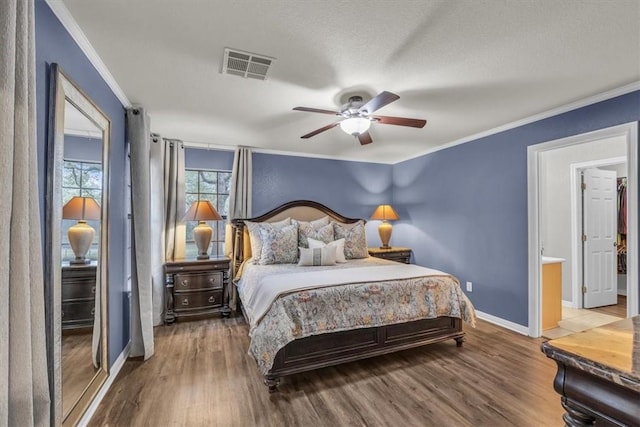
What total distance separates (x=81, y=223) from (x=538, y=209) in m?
4.29

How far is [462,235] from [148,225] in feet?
13.2

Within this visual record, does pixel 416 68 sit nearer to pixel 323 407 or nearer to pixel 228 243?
pixel 323 407

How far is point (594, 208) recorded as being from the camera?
4.46m

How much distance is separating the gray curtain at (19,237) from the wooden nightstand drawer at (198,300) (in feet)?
9.59

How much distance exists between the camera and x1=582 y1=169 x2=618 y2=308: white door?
4.39 m

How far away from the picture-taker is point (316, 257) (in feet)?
11.9

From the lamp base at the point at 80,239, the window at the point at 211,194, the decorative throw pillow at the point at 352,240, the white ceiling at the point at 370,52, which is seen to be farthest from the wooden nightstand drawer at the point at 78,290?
the decorative throw pillow at the point at 352,240

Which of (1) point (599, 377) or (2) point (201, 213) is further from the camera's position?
(2) point (201, 213)

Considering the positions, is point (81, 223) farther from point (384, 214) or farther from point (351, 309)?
point (384, 214)

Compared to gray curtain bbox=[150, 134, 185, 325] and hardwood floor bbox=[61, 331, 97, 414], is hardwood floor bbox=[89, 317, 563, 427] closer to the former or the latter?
hardwood floor bbox=[61, 331, 97, 414]

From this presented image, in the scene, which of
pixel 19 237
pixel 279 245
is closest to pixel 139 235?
pixel 279 245

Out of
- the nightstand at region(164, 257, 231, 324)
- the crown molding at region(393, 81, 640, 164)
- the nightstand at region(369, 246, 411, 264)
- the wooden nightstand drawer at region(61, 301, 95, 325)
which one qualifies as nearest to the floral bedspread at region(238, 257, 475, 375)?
the wooden nightstand drawer at region(61, 301, 95, 325)

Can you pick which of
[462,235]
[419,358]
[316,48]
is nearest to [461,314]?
[419,358]

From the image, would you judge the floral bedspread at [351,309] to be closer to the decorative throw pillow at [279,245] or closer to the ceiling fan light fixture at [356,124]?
the decorative throw pillow at [279,245]
